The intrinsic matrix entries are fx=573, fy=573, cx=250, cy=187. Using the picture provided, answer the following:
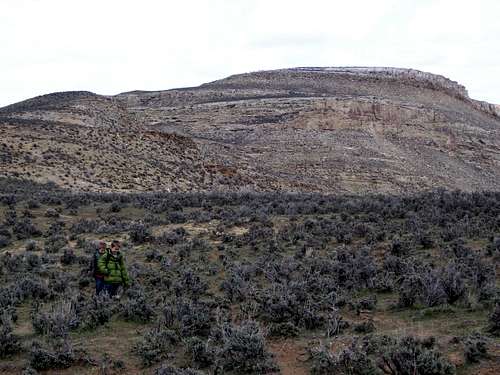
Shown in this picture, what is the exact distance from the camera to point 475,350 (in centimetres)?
614

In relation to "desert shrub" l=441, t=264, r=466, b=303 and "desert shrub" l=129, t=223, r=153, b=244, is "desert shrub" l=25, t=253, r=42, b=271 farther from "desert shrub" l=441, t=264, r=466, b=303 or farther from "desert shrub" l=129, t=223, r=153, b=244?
"desert shrub" l=441, t=264, r=466, b=303

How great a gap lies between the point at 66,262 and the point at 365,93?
2245 inches

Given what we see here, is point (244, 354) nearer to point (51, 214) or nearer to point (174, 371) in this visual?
point (174, 371)

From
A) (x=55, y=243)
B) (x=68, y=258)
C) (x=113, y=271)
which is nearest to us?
(x=113, y=271)

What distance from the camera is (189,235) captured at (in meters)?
15.5

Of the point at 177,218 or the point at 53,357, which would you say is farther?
the point at 177,218

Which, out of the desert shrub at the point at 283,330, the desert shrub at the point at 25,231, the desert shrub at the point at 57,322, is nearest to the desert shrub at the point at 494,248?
the desert shrub at the point at 283,330

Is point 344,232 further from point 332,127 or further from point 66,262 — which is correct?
point 332,127

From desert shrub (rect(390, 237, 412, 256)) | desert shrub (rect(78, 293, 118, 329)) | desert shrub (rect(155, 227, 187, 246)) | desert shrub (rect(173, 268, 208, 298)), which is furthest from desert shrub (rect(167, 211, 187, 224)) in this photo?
desert shrub (rect(78, 293, 118, 329))

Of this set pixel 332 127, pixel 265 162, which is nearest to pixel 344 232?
pixel 265 162

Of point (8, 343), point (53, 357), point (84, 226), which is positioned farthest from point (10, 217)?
point (53, 357)

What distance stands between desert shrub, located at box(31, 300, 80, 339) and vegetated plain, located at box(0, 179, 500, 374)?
29 millimetres

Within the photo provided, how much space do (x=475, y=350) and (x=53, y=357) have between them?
4.81m

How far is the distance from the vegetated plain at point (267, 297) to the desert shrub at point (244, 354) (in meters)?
0.01
